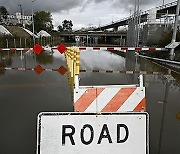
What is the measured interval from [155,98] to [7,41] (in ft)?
108

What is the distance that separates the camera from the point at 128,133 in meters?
2.49

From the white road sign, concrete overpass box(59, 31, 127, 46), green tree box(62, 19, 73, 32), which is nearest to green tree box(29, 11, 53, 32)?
concrete overpass box(59, 31, 127, 46)

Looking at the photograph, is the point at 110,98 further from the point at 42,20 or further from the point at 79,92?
the point at 42,20

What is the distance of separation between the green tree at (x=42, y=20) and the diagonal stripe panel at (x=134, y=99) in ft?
351

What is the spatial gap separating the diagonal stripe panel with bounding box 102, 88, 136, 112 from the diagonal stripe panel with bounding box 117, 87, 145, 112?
0.05 metres

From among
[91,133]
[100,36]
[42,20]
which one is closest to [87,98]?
[91,133]

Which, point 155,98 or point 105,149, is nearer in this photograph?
point 105,149

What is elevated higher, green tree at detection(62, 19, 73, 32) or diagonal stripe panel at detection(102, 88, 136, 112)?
green tree at detection(62, 19, 73, 32)

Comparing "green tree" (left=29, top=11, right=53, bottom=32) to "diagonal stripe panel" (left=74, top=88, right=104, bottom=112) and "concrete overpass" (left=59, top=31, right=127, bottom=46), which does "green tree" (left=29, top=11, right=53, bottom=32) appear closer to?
"concrete overpass" (left=59, top=31, right=127, bottom=46)

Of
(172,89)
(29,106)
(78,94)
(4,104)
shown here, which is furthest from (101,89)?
(172,89)

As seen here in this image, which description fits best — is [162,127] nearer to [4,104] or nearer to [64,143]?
[64,143]

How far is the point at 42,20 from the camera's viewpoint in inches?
4414

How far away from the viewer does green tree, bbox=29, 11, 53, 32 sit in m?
108

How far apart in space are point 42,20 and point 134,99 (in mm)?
113794
